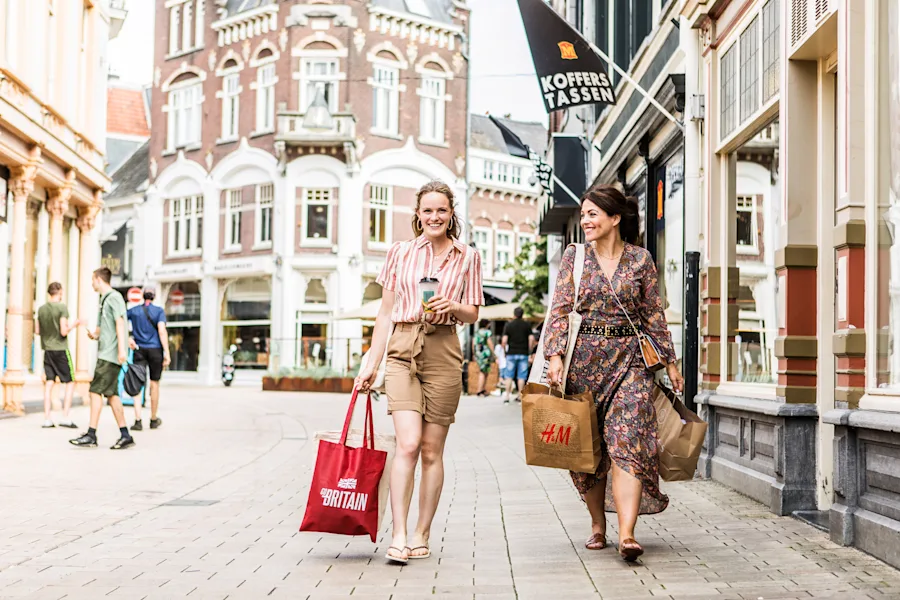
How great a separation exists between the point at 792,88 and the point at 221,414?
529 inches

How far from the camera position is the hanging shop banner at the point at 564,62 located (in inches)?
529

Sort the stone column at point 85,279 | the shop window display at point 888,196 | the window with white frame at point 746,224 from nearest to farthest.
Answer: the shop window display at point 888,196
the window with white frame at point 746,224
the stone column at point 85,279

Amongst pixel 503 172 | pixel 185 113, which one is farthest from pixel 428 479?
pixel 503 172

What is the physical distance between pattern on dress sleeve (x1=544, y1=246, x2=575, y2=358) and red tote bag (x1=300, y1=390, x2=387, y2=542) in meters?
0.96

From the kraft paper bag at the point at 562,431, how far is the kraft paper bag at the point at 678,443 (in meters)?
0.34

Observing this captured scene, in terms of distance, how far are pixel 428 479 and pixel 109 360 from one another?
21.9ft

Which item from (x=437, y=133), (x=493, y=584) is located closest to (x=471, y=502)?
(x=493, y=584)

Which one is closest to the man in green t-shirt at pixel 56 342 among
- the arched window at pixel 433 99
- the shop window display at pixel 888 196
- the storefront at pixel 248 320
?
the shop window display at pixel 888 196

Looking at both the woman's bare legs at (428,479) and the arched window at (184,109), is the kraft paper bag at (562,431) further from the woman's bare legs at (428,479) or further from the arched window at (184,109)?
the arched window at (184,109)

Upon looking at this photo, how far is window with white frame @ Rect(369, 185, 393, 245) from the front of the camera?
41.0 metres

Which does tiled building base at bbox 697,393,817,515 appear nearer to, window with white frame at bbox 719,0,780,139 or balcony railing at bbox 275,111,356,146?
window with white frame at bbox 719,0,780,139

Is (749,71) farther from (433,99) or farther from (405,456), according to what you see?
(433,99)

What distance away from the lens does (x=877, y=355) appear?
588 centimetres

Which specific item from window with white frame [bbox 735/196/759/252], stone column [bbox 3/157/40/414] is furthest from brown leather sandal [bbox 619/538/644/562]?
stone column [bbox 3/157/40/414]
